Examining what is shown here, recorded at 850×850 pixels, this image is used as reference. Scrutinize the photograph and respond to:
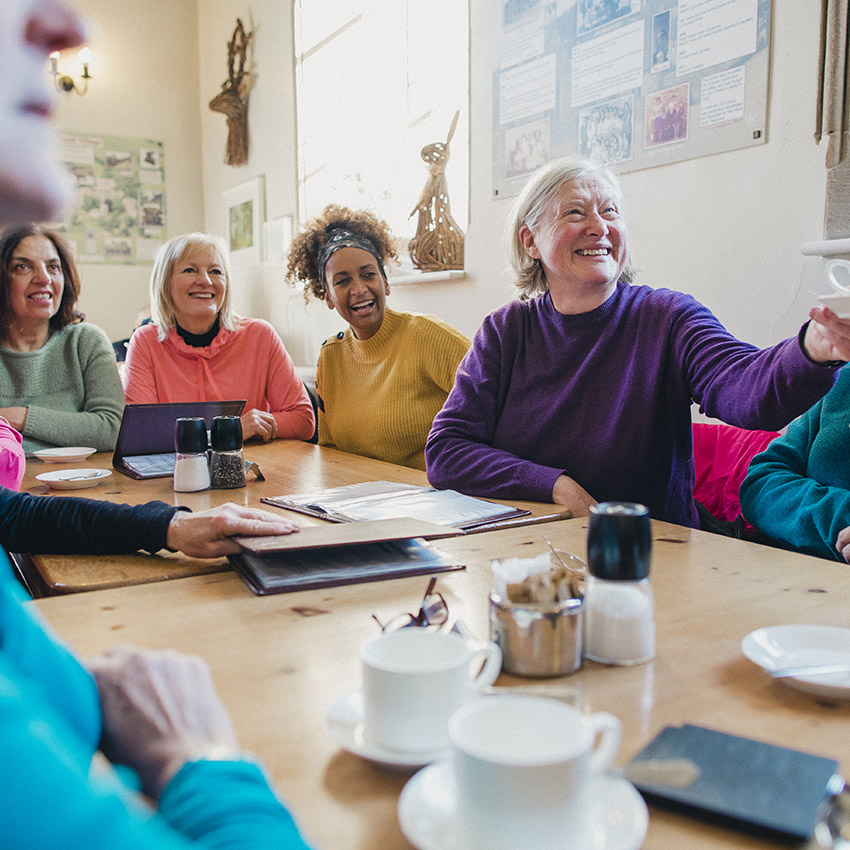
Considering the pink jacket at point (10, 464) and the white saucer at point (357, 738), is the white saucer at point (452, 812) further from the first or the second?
the pink jacket at point (10, 464)

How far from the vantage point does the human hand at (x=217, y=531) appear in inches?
44.3

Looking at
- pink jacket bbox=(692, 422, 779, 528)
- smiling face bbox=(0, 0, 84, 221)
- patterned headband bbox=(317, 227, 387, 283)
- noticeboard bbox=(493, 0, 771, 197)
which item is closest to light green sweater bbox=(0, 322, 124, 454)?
patterned headband bbox=(317, 227, 387, 283)

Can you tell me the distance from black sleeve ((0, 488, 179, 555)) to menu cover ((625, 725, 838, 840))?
82cm

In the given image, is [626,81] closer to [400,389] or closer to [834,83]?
[834,83]

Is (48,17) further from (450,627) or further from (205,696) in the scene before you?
(450,627)

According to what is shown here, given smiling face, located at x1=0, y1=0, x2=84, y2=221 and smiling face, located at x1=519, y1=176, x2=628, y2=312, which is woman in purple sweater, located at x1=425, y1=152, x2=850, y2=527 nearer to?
smiling face, located at x1=519, y1=176, x2=628, y2=312

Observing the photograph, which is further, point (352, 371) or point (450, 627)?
point (352, 371)

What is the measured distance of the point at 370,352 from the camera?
8.59ft

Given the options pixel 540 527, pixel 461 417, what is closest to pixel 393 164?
pixel 461 417

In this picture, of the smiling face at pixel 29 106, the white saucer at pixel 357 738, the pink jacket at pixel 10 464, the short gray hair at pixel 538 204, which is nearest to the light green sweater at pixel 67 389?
the pink jacket at pixel 10 464

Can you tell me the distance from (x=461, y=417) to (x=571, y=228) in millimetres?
495

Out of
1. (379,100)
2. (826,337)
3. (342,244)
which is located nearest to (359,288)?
(342,244)

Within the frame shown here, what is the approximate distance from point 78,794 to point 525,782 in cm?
24

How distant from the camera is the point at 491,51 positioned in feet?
9.94
